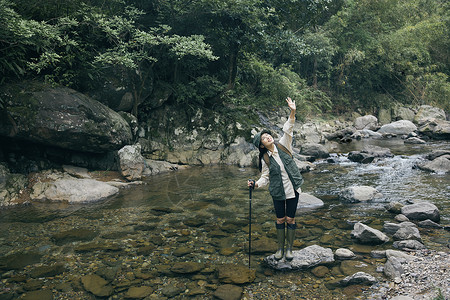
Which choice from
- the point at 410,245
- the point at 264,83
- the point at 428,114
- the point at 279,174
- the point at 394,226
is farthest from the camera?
the point at 428,114

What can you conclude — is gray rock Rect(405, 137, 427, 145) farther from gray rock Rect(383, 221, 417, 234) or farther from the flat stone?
the flat stone

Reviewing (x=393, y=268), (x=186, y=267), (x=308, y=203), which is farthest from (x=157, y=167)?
(x=393, y=268)

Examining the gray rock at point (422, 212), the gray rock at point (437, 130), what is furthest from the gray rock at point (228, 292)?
the gray rock at point (437, 130)

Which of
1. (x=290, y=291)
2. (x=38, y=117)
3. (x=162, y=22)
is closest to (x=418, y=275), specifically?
(x=290, y=291)

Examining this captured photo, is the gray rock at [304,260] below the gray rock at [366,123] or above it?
below

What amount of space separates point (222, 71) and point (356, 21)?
21.6 metres

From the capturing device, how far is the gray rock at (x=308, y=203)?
836 centimetres

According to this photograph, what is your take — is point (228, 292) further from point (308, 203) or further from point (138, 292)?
point (308, 203)

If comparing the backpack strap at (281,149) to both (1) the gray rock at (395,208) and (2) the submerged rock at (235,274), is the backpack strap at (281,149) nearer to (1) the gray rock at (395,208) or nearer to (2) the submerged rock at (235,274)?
(2) the submerged rock at (235,274)

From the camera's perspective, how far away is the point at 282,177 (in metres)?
5.02

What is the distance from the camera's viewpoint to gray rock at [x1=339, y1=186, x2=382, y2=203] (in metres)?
8.71

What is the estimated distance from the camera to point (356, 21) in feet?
105

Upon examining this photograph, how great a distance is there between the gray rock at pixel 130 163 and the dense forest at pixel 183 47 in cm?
274

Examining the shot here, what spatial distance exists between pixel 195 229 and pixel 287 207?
2.57 metres
